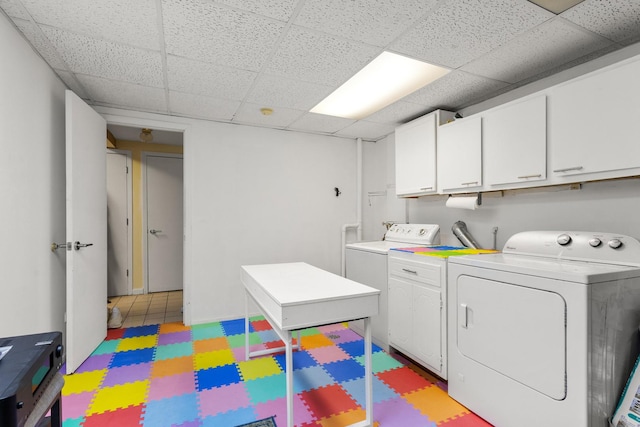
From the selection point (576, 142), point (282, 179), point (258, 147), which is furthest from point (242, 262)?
point (576, 142)

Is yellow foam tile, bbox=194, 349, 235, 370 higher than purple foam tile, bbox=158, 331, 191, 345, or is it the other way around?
yellow foam tile, bbox=194, 349, 235, 370

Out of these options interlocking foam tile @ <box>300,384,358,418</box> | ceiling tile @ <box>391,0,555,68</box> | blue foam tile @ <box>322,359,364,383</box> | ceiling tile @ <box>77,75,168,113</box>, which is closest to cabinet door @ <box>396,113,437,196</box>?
ceiling tile @ <box>391,0,555,68</box>

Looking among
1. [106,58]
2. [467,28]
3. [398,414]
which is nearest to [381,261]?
[398,414]

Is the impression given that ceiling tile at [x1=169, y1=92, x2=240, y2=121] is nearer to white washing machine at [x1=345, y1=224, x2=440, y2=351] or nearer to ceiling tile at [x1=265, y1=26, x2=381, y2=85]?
ceiling tile at [x1=265, y1=26, x2=381, y2=85]

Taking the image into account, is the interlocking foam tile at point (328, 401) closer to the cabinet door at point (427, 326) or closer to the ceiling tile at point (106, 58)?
the cabinet door at point (427, 326)

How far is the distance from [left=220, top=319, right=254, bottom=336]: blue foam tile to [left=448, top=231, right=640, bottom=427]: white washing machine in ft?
6.84

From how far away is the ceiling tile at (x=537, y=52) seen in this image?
176 centimetres

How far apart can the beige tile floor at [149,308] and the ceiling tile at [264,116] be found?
2.47 metres

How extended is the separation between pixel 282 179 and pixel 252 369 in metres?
2.21

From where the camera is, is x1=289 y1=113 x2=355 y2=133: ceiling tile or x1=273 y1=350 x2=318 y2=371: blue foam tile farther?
x1=289 y1=113 x2=355 y2=133: ceiling tile

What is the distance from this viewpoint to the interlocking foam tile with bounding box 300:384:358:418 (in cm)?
187

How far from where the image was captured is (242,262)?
142 inches

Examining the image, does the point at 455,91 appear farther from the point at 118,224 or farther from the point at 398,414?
the point at 118,224

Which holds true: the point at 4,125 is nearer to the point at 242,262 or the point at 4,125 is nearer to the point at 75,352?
the point at 75,352
